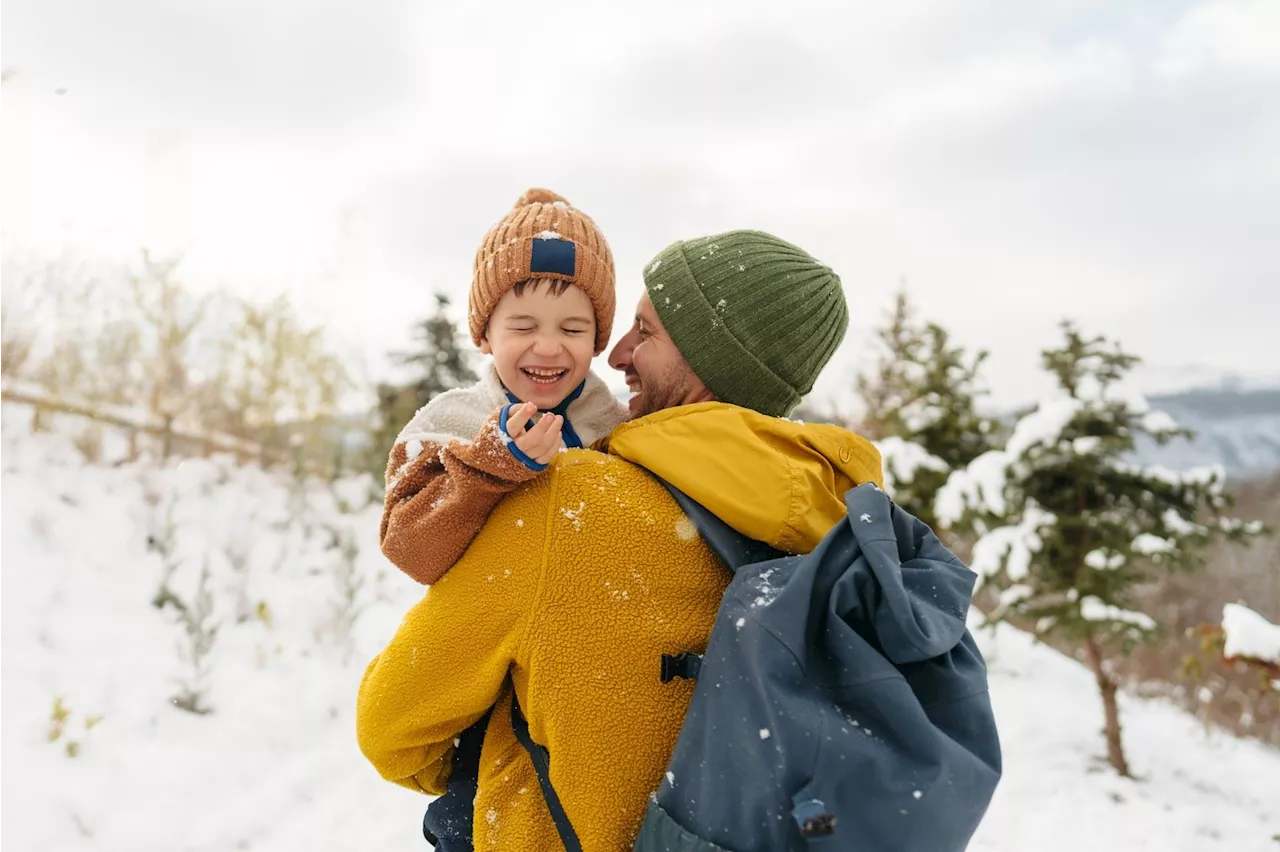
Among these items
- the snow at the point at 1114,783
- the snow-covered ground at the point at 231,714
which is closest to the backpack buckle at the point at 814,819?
the snow-covered ground at the point at 231,714

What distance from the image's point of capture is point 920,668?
3.55ft

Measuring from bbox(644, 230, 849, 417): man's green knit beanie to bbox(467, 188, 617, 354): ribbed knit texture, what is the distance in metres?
0.19

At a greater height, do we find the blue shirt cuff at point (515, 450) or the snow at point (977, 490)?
the blue shirt cuff at point (515, 450)

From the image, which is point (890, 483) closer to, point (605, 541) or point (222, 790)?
point (222, 790)

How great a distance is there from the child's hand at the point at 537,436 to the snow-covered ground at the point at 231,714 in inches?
116

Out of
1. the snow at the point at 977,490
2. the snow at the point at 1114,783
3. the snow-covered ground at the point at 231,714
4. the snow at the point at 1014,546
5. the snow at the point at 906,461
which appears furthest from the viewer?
the snow at the point at 906,461

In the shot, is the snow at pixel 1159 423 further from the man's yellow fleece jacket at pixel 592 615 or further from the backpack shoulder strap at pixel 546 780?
the backpack shoulder strap at pixel 546 780

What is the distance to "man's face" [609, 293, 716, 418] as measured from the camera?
4.99 feet

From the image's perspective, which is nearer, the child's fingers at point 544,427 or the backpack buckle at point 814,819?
the backpack buckle at point 814,819

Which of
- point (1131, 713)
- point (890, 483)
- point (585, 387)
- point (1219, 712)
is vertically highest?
point (585, 387)

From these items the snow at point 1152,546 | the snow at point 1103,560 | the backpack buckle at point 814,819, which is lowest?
the snow at point 1103,560

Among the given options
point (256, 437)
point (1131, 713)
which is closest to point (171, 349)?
point (256, 437)

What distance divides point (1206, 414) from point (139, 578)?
84.7 m

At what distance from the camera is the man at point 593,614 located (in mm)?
1146
